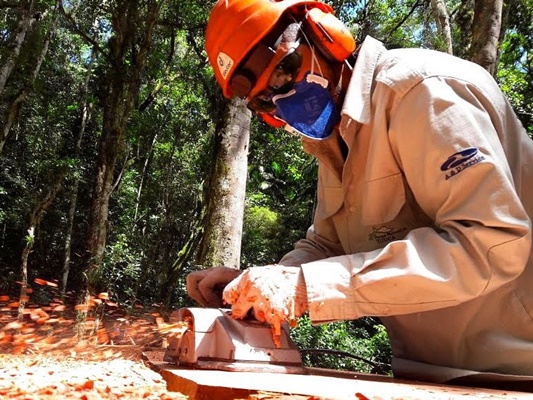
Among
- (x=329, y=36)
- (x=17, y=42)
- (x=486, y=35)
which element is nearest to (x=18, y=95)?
(x=17, y=42)

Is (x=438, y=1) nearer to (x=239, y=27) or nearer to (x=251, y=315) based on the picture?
(x=239, y=27)

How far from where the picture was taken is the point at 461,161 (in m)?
1.61

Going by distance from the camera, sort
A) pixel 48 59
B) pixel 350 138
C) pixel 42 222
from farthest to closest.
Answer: pixel 42 222
pixel 48 59
pixel 350 138

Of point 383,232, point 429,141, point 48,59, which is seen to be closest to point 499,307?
point 383,232

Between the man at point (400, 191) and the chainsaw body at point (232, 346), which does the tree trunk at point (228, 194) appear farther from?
the chainsaw body at point (232, 346)

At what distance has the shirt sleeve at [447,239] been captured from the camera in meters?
1.57

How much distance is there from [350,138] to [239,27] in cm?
62

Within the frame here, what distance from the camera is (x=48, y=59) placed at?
16047 millimetres

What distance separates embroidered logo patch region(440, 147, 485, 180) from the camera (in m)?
1.59

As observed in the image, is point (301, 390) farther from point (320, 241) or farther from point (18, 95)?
point (18, 95)

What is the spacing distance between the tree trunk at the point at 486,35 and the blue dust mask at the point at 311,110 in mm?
4456

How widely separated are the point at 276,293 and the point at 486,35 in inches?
214

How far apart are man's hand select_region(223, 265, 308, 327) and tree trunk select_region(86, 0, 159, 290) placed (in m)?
7.66

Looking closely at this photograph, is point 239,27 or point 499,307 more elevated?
point 239,27
